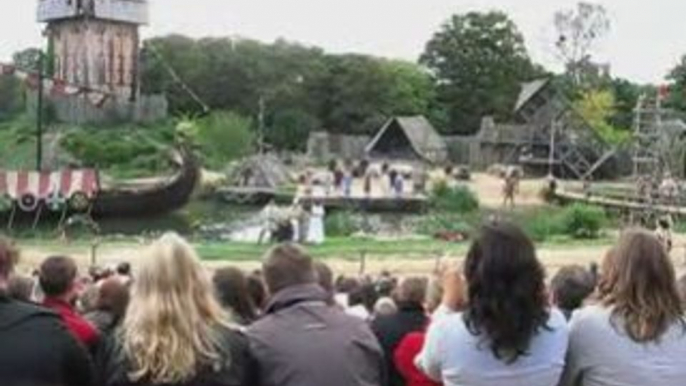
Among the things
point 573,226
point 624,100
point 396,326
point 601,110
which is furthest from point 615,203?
point 624,100

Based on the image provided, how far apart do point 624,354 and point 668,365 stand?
17 centimetres

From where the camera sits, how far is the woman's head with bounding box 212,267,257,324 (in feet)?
20.8

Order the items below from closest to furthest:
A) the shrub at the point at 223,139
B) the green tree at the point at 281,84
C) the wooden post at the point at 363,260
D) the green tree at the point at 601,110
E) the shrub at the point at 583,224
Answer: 1. the wooden post at the point at 363,260
2. the shrub at the point at 583,224
3. the shrub at the point at 223,139
4. the green tree at the point at 601,110
5. the green tree at the point at 281,84

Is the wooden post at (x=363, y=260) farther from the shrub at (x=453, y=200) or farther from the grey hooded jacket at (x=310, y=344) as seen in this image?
the shrub at (x=453, y=200)

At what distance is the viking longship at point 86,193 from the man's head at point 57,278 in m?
27.5

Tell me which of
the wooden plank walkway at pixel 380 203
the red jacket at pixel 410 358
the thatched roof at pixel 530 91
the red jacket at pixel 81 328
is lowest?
the wooden plank walkway at pixel 380 203

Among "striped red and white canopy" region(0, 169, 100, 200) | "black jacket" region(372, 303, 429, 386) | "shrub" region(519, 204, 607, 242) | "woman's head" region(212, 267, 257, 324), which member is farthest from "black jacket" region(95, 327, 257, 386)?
"striped red and white canopy" region(0, 169, 100, 200)

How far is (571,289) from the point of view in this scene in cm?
669

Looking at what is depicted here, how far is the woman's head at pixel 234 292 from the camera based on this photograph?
6.33m

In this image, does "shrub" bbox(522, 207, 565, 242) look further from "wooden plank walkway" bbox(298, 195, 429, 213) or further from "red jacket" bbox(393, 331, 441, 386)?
"red jacket" bbox(393, 331, 441, 386)

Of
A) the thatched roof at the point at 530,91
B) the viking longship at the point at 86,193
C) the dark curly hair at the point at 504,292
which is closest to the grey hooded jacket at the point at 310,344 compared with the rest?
the dark curly hair at the point at 504,292

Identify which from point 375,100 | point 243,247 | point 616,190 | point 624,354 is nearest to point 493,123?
point 375,100

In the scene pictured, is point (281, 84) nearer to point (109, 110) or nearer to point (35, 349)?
point (109, 110)

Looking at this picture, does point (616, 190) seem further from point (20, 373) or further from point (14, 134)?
point (20, 373)
